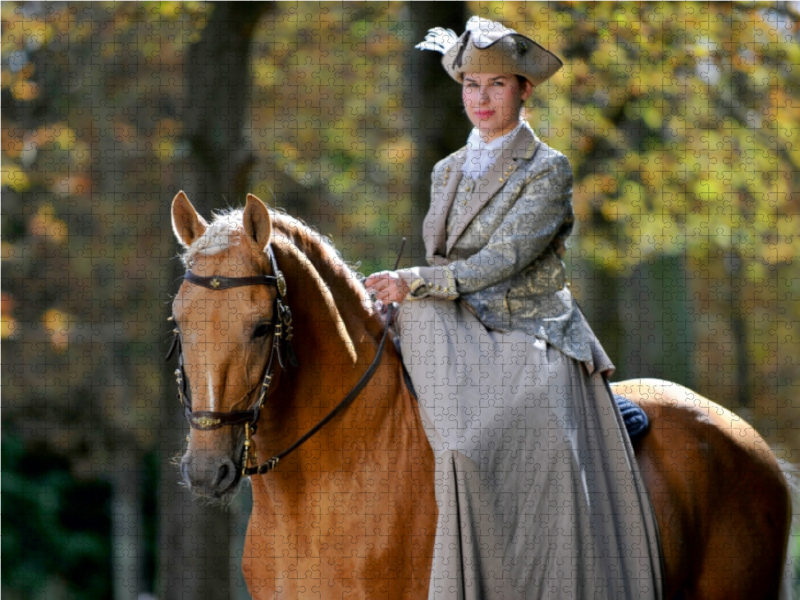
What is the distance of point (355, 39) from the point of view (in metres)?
12.5

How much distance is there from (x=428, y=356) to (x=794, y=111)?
878cm

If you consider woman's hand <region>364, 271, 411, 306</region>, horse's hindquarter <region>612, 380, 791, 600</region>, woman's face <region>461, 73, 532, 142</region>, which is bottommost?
horse's hindquarter <region>612, 380, 791, 600</region>

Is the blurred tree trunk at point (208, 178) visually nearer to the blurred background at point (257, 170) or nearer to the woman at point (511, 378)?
the blurred background at point (257, 170)

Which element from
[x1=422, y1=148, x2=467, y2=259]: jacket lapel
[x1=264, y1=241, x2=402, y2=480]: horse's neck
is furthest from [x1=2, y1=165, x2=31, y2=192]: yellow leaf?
[x1=264, y1=241, x2=402, y2=480]: horse's neck

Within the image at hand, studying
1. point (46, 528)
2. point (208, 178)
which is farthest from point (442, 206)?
point (46, 528)

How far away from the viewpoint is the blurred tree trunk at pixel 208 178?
8812 millimetres

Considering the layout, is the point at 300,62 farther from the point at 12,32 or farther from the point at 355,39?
the point at 12,32

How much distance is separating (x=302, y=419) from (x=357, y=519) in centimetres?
49

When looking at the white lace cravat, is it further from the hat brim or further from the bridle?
the bridle

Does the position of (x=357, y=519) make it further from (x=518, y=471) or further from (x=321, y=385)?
(x=518, y=471)

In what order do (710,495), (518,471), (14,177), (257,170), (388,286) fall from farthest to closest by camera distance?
(257,170) → (14,177) → (710,495) → (388,286) → (518,471)

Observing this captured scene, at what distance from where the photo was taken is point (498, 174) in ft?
15.5

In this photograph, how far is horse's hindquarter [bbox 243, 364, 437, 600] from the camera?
4.14m

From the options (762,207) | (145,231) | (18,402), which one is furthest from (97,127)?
(762,207)
